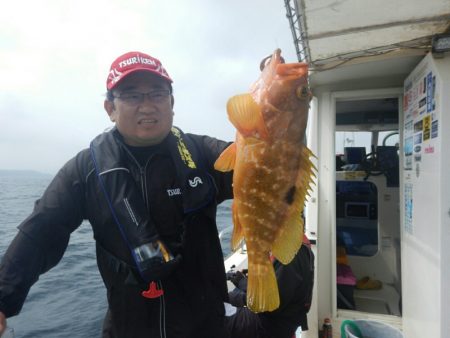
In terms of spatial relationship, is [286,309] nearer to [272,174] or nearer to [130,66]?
[272,174]

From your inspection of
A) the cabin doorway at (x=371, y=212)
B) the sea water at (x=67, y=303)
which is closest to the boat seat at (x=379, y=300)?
the cabin doorway at (x=371, y=212)

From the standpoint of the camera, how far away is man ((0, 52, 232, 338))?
6.57 feet

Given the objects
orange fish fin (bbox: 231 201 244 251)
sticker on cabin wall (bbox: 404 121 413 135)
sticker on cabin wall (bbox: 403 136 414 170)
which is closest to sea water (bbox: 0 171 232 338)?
orange fish fin (bbox: 231 201 244 251)

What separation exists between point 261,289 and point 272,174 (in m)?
0.54

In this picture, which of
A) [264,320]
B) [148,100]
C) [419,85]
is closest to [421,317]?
[264,320]

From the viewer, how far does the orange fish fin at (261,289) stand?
60.1 inches

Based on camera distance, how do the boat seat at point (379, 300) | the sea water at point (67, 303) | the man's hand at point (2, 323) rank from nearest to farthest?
the man's hand at point (2, 323), the boat seat at point (379, 300), the sea water at point (67, 303)

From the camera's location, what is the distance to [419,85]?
3.31 metres

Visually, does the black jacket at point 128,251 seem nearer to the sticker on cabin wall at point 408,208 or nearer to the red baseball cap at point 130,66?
the red baseball cap at point 130,66

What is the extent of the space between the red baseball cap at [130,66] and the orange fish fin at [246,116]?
89 centimetres

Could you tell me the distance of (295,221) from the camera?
1587 millimetres

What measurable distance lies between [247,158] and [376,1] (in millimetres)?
1615

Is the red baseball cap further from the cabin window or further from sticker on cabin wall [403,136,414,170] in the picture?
the cabin window

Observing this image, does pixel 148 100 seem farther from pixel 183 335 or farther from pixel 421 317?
pixel 421 317
